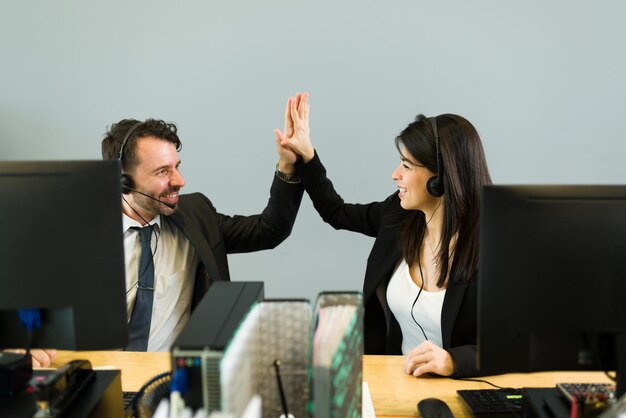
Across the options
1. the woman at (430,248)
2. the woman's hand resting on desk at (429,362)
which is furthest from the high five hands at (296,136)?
the woman's hand resting on desk at (429,362)

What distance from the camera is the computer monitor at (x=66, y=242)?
964 millimetres

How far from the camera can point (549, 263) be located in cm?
95

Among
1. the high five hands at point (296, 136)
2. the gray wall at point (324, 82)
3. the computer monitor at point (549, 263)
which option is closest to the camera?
the computer monitor at point (549, 263)

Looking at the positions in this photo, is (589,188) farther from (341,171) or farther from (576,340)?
(341,171)

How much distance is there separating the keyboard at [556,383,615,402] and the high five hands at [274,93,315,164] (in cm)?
113

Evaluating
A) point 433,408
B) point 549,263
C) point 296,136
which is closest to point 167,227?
point 296,136

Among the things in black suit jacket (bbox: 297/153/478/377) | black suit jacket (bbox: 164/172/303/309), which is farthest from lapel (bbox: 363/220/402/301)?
black suit jacket (bbox: 164/172/303/309)

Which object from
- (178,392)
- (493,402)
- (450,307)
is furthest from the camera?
(450,307)

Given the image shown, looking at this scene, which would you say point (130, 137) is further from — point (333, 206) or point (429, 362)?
point (429, 362)

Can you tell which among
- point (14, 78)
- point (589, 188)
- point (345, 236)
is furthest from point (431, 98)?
point (14, 78)

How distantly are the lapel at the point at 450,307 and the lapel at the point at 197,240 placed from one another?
682mm

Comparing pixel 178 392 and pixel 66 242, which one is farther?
pixel 66 242

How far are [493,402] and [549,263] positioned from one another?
0.37 m

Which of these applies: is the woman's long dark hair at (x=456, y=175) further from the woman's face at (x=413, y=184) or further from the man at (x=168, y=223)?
the man at (x=168, y=223)
